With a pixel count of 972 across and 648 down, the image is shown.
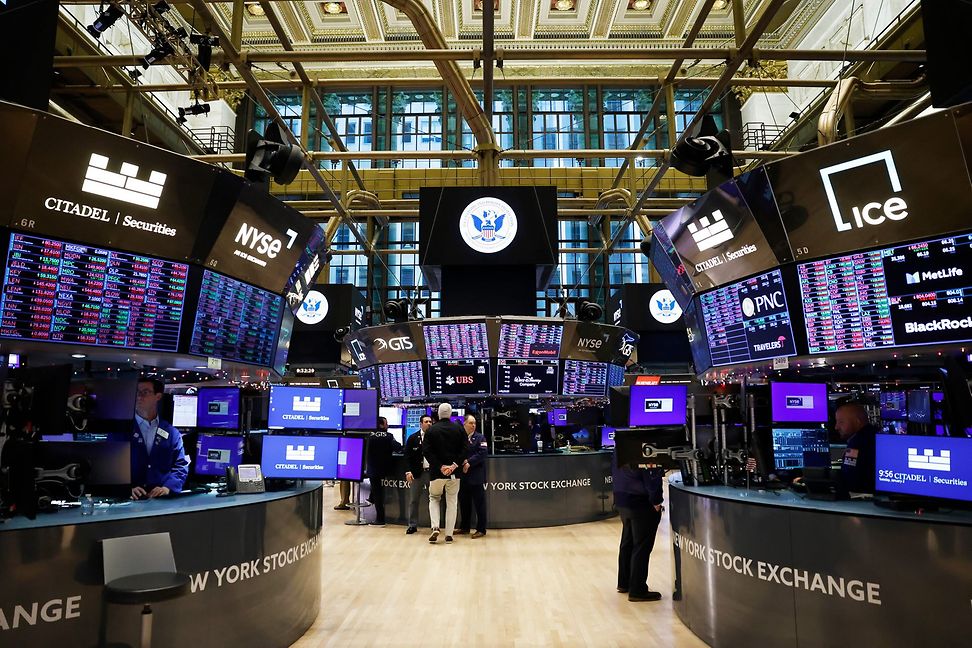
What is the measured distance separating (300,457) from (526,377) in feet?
17.4

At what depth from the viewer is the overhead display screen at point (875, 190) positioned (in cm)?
367

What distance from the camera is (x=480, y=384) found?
9.88m

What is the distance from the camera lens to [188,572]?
3.55 m

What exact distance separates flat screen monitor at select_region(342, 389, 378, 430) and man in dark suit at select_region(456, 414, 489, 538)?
202 centimetres

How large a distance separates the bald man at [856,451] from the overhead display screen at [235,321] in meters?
4.54

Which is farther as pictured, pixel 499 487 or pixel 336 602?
pixel 499 487

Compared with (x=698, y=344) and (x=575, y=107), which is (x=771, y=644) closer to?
(x=698, y=344)

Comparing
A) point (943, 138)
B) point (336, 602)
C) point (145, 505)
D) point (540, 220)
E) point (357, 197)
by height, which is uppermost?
point (357, 197)

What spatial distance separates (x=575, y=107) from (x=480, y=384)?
14.6 meters

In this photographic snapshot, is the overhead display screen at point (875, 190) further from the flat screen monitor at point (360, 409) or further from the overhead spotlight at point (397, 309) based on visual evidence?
the overhead spotlight at point (397, 309)

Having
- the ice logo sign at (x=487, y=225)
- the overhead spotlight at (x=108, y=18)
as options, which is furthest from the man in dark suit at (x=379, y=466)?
the overhead spotlight at (x=108, y=18)

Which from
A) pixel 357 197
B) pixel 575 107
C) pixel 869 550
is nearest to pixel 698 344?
pixel 869 550

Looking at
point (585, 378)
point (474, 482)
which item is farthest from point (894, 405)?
point (474, 482)

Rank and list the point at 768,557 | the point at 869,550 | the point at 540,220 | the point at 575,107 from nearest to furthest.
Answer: the point at 869,550
the point at 768,557
the point at 540,220
the point at 575,107
